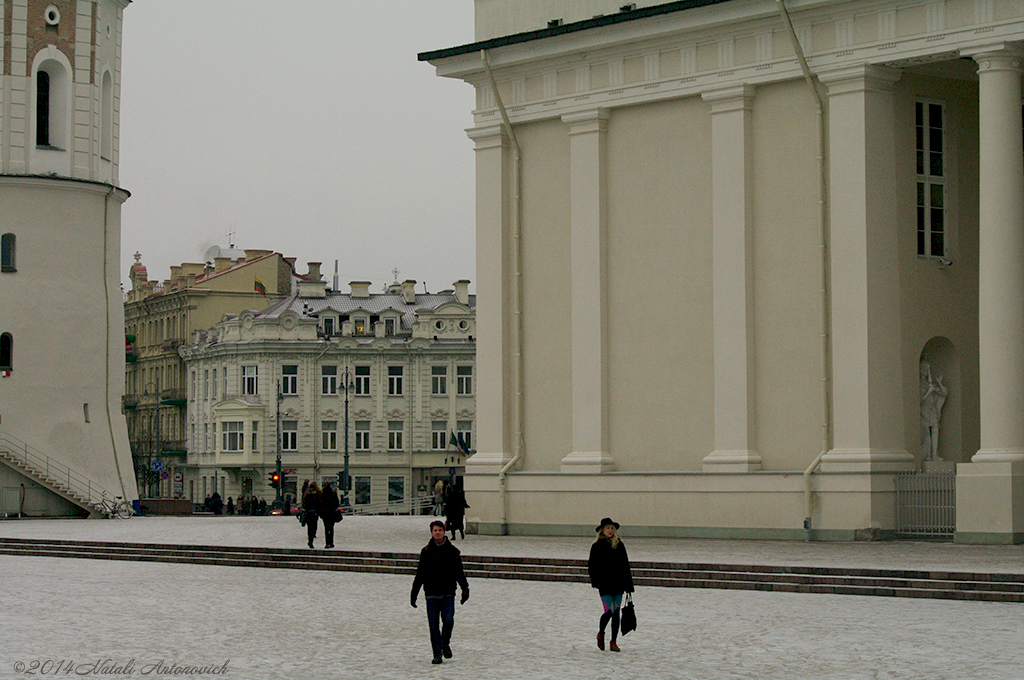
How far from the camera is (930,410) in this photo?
32094 millimetres

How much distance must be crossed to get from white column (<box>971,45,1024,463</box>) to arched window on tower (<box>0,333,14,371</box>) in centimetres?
3444

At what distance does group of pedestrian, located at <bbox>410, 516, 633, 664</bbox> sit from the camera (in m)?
16.1

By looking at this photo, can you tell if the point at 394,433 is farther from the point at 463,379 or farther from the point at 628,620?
the point at 628,620

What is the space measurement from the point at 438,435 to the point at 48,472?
45827mm

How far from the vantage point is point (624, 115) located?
34.6 metres

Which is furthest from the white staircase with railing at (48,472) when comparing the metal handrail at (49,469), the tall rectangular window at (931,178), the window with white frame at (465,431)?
the window with white frame at (465,431)

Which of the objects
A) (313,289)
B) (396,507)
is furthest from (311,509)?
(313,289)

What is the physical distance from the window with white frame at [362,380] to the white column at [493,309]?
201 ft

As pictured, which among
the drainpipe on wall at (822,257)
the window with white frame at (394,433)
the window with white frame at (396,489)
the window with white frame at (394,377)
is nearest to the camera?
the drainpipe on wall at (822,257)

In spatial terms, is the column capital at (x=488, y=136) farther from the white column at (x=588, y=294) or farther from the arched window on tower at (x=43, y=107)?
the arched window on tower at (x=43, y=107)

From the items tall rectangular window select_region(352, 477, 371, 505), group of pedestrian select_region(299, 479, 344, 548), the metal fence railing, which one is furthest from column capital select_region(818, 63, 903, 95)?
tall rectangular window select_region(352, 477, 371, 505)

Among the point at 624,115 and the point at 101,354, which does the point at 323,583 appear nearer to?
the point at 624,115

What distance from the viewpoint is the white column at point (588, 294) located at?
3456 cm

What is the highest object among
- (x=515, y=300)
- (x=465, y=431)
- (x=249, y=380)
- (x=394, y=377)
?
(x=394, y=377)
